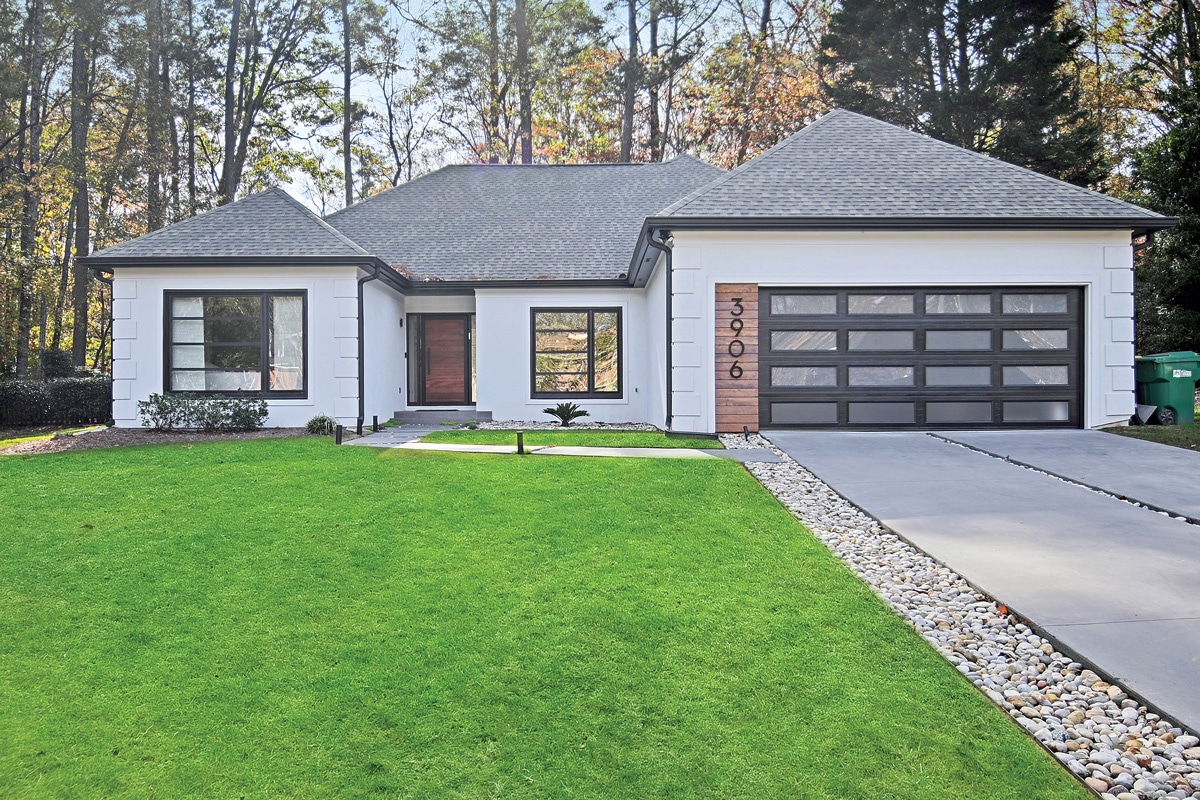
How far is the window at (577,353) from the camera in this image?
14.5 meters

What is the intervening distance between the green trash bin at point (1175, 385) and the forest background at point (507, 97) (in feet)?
16.8

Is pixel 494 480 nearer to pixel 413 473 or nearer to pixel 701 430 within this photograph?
pixel 413 473

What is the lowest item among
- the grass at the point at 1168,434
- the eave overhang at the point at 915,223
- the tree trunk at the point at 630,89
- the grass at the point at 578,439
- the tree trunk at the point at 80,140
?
the grass at the point at 578,439

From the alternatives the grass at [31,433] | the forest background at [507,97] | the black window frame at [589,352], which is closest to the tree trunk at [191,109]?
the forest background at [507,97]

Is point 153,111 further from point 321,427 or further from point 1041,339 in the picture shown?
point 1041,339

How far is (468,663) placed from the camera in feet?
11.7

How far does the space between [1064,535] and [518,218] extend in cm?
1349

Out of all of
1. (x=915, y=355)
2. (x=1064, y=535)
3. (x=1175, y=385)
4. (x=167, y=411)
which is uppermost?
(x=915, y=355)

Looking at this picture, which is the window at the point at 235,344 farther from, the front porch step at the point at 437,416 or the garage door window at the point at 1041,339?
the garage door window at the point at 1041,339

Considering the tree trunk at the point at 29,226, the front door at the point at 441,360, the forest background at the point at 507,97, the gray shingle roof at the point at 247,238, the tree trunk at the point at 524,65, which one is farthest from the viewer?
the tree trunk at the point at 524,65

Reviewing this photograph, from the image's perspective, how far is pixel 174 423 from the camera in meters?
11.7

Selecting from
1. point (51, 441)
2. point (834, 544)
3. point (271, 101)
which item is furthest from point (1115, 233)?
point (271, 101)

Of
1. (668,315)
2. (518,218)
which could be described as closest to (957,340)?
(668,315)

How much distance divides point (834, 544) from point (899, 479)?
7.58ft
